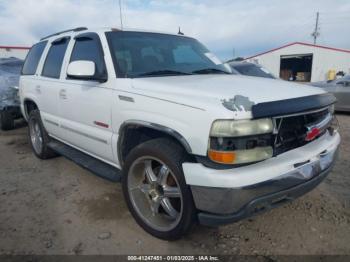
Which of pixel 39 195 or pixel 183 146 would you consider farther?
pixel 39 195

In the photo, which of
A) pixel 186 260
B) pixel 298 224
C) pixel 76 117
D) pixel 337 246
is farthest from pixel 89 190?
pixel 337 246

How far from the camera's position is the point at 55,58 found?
4.49 metres

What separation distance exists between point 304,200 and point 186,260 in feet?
5.68

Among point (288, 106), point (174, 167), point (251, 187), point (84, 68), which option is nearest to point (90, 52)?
point (84, 68)

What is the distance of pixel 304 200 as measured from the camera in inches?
140

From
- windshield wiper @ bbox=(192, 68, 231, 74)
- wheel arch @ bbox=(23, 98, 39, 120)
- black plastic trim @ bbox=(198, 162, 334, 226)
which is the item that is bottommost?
black plastic trim @ bbox=(198, 162, 334, 226)

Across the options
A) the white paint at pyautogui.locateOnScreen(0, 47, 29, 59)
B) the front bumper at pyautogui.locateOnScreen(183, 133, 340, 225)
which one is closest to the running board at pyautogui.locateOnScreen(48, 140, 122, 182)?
the front bumper at pyautogui.locateOnScreen(183, 133, 340, 225)

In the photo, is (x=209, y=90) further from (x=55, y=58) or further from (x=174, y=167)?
(x=55, y=58)

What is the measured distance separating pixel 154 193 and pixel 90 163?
1131 mm

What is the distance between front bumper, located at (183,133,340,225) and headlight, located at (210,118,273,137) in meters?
0.27

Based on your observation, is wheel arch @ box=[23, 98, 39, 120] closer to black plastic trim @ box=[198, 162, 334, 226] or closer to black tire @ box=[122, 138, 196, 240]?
black tire @ box=[122, 138, 196, 240]

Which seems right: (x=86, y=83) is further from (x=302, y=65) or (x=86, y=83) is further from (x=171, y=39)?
(x=302, y=65)

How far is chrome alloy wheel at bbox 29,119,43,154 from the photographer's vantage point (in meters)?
5.23

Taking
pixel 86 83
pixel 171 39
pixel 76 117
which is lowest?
pixel 76 117
